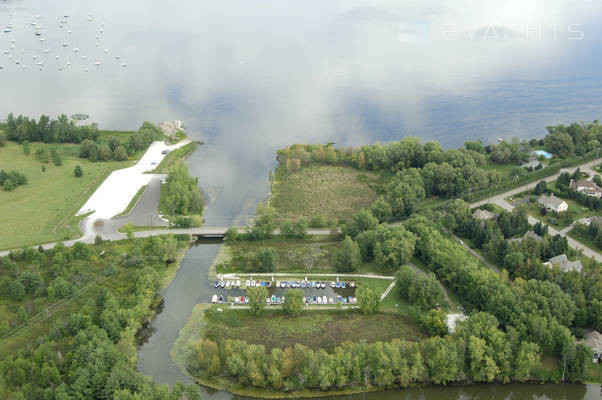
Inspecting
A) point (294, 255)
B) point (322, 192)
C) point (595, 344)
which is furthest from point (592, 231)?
point (294, 255)

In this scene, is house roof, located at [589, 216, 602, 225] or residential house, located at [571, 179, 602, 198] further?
residential house, located at [571, 179, 602, 198]

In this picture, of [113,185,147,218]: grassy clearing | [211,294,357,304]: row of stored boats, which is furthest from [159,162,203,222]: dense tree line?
[211,294,357,304]: row of stored boats

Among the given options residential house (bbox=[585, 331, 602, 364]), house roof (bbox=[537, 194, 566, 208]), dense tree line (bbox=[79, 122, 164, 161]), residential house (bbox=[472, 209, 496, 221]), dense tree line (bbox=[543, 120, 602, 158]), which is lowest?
residential house (bbox=[585, 331, 602, 364])

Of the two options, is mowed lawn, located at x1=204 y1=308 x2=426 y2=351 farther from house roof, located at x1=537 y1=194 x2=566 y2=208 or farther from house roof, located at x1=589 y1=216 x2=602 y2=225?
house roof, located at x1=537 y1=194 x2=566 y2=208

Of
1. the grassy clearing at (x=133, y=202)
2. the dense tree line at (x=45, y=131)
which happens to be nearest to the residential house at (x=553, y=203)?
the grassy clearing at (x=133, y=202)

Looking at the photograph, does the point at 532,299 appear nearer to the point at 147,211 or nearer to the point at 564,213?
the point at 564,213

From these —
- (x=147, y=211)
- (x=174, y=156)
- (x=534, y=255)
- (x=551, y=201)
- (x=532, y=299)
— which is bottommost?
(x=532, y=299)
